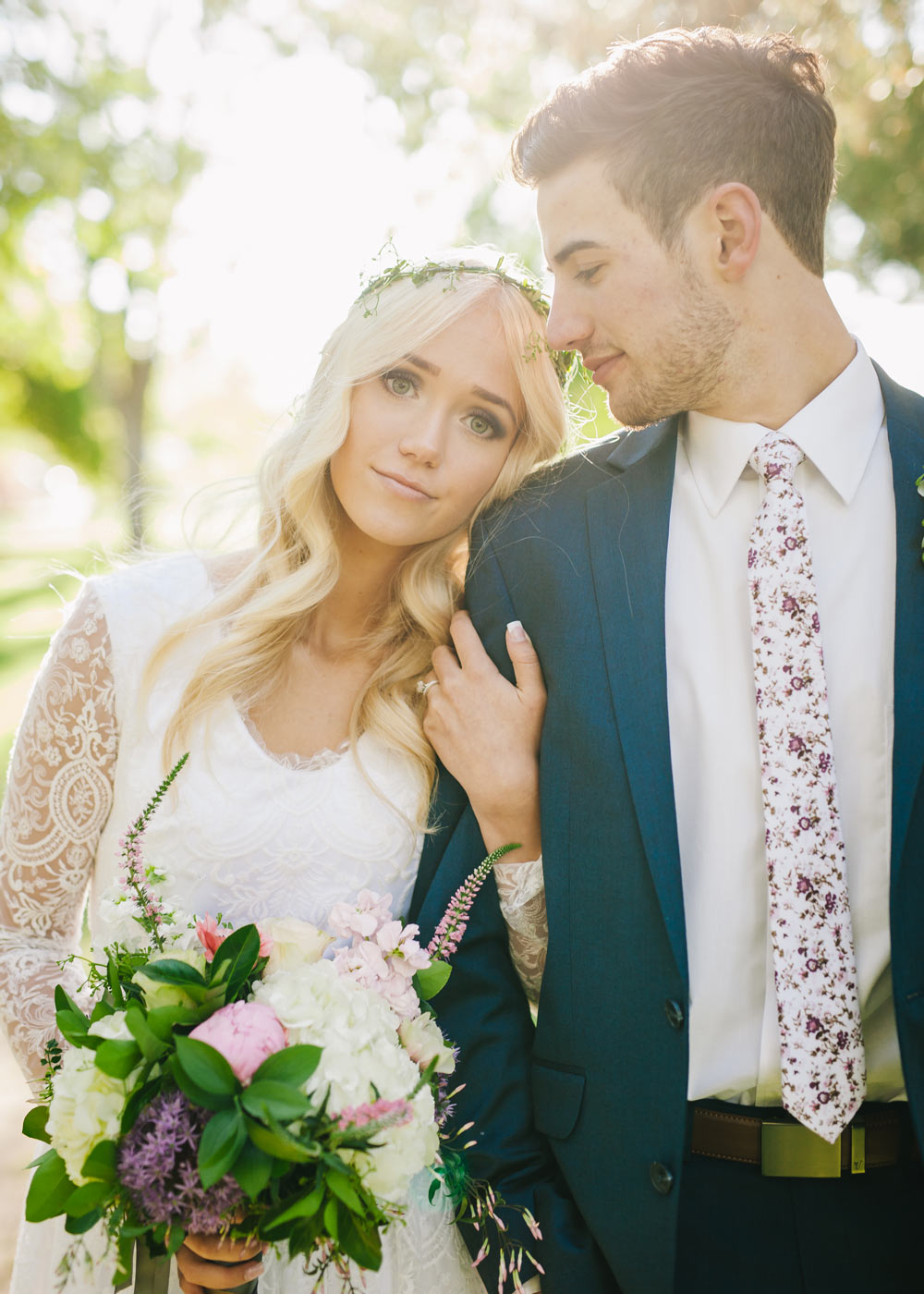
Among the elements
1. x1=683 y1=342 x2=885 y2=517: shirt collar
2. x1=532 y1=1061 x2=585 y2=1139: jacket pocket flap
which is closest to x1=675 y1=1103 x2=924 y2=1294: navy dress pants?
x1=532 y1=1061 x2=585 y2=1139: jacket pocket flap

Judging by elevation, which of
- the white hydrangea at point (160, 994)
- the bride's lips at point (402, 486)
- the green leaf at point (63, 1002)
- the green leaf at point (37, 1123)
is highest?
the bride's lips at point (402, 486)

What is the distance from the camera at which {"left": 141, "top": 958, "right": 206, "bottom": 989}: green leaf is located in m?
1.69

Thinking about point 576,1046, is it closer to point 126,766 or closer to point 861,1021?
point 861,1021

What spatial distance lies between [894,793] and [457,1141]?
4.06 feet

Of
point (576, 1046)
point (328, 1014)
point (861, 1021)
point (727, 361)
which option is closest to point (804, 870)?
point (861, 1021)

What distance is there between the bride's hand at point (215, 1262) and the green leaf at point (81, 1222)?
0.19 m

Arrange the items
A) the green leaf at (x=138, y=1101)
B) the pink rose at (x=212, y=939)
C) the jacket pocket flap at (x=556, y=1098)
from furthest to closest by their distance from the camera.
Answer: the jacket pocket flap at (x=556, y=1098) → the pink rose at (x=212, y=939) → the green leaf at (x=138, y=1101)

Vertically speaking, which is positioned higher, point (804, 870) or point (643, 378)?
point (643, 378)

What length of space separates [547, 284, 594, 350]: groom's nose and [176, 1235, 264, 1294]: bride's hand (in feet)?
6.74

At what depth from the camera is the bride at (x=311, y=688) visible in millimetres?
2367

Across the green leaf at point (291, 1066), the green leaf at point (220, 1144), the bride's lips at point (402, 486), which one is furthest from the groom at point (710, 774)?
the green leaf at point (220, 1144)

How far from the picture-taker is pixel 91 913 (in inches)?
102

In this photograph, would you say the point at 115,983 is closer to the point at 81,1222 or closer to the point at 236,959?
the point at 236,959

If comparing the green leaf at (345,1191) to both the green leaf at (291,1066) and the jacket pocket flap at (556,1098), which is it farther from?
the jacket pocket flap at (556,1098)
